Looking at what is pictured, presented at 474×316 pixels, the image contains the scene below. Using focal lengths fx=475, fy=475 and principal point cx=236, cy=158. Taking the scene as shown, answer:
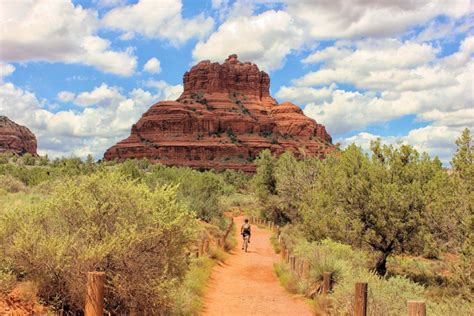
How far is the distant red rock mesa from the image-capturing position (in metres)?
139

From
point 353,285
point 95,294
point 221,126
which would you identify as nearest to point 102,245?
point 95,294

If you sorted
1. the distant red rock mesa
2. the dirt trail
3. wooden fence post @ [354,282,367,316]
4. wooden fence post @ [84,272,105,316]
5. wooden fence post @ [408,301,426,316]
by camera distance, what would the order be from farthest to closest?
the distant red rock mesa < the dirt trail < wooden fence post @ [354,282,367,316] < wooden fence post @ [84,272,105,316] < wooden fence post @ [408,301,426,316]

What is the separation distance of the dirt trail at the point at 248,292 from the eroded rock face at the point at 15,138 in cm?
13331

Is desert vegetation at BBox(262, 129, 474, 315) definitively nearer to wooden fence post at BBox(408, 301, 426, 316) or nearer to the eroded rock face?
wooden fence post at BBox(408, 301, 426, 316)

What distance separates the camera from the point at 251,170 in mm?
130500

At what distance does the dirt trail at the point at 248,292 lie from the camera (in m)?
13.3

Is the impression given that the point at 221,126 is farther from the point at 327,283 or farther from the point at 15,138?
the point at 327,283

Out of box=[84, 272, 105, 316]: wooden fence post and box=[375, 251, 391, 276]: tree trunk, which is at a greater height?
box=[84, 272, 105, 316]: wooden fence post

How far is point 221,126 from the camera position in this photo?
493 ft

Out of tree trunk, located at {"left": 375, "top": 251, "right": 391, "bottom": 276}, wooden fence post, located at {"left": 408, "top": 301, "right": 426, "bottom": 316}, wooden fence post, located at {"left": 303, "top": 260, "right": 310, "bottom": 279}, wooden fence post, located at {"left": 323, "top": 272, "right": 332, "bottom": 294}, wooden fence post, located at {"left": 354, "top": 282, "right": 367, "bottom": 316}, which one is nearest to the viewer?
wooden fence post, located at {"left": 408, "top": 301, "right": 426, "bottom": 316}

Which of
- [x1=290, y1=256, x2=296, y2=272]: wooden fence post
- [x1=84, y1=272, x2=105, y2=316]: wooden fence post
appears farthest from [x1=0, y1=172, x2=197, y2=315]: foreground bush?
[x1=290, y1=256, x2=296, y2=272]: wooden fence post

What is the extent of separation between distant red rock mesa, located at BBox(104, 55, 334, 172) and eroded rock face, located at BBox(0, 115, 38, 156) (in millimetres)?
26488

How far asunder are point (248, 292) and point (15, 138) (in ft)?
490

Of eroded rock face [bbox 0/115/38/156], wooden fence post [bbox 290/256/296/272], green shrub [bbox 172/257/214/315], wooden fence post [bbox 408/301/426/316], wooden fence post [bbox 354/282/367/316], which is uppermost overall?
eroded rock face [bbox 0/115/38/156]
